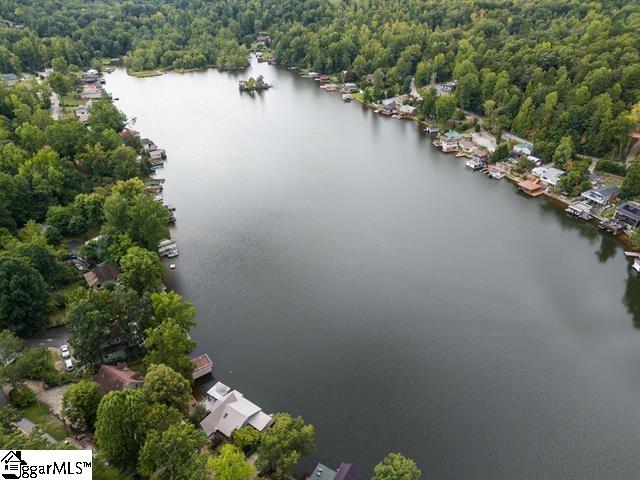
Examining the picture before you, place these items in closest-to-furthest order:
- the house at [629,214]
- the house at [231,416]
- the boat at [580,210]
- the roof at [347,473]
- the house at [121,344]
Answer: the roof at [347,473] < the house at [231,416] < the house at [121,344] < the house at [629,214] < the boat at [580,210]

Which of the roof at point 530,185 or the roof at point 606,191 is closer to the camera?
the roof at point 606,191

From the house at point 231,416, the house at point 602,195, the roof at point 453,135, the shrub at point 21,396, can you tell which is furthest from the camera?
the roof at point 453,135

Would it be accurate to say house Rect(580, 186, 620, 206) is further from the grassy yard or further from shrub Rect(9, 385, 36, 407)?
shrub Rect(9, 385, 36, 407)

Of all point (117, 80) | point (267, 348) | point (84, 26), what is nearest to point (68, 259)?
point (267, 348)

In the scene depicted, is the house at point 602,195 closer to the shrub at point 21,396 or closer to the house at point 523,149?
the house at point 523,149

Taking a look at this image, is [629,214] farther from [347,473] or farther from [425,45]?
[425,45]

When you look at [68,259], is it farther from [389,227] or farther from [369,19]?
[369,19]

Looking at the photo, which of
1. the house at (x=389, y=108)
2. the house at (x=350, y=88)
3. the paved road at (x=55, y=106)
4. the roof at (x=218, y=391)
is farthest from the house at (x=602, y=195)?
the paved road at (x=55, y=106)
